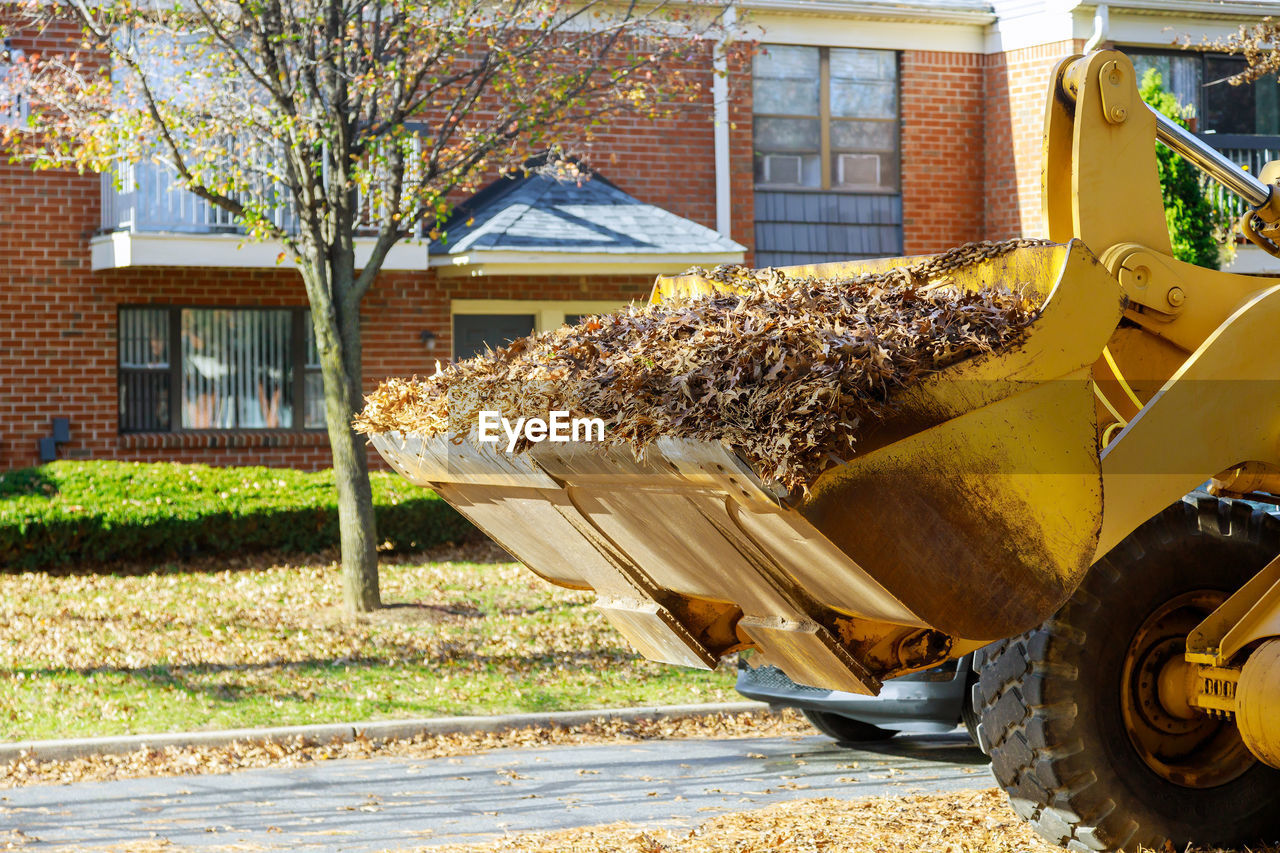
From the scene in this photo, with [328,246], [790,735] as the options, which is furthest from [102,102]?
[790,735]

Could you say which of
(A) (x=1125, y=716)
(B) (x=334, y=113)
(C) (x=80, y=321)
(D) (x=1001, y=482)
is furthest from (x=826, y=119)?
(D) (x=1001, y=482)

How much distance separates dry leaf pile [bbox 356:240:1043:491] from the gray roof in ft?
36.6

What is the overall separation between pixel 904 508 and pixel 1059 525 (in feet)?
1.80

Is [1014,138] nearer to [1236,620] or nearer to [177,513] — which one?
[177,513]

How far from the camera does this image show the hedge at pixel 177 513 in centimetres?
1377

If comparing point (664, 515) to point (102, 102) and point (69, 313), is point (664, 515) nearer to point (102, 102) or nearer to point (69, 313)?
point (102, 102)

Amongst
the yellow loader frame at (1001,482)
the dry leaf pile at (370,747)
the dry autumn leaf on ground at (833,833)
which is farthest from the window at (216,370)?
the yellow loader frame at (1001,482)

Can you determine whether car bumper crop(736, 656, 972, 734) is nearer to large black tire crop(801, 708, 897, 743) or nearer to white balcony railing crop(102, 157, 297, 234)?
large black tire crop(801, 708, 897, 743)

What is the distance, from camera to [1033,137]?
1888 cm

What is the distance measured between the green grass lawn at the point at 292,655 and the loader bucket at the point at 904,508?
4800 mm

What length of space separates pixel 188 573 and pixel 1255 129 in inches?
587

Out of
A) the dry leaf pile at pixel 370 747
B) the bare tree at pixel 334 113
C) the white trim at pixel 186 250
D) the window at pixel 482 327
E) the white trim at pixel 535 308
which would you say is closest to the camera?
the dry leaf pile at pixel 370 747

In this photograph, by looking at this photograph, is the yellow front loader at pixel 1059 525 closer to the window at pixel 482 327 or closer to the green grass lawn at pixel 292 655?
the green grass lawn at pixel 292 655

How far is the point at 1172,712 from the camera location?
5266 millimetres
